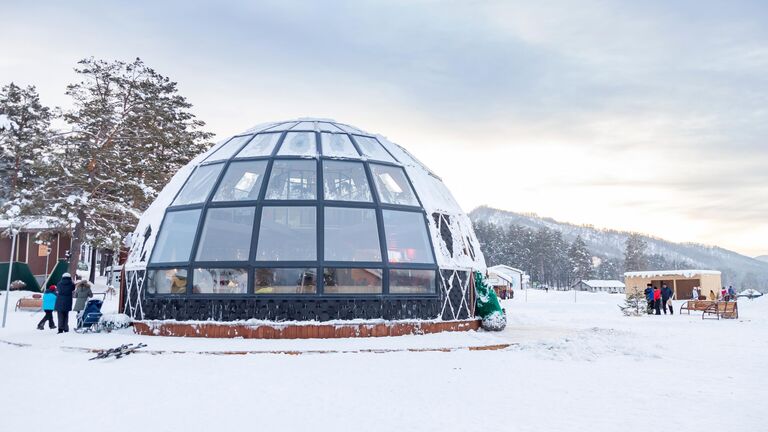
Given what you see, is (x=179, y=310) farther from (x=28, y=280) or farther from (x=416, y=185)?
(x=28, y=280)

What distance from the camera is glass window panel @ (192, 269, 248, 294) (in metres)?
11.1

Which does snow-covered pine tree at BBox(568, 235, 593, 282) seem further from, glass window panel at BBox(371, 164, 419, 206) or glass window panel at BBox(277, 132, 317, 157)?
glass window panel at BBox(277, 132, 317, 157)

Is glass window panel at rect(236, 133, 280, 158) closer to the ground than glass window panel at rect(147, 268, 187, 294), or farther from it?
farther from it

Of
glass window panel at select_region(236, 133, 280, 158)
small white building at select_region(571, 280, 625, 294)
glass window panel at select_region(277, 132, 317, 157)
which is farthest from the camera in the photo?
small white building at select_region(571, 280, 625, 294)

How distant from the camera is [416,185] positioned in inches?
533

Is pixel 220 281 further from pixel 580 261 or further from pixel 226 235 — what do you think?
pixel 580 261

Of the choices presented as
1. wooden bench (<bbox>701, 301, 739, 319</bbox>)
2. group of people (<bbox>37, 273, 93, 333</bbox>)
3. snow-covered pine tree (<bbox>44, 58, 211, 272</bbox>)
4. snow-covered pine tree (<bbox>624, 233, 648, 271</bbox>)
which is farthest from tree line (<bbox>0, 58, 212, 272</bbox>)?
snow-covered pine tree (<bbox>624, 233, 648, 271</bbox>)

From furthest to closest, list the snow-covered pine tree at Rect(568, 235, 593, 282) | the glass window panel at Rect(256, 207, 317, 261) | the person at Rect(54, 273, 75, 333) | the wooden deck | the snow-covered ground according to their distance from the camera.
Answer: the snow-covered pine tree at Rect(568, 235, 593, 282) < the person at Rect(54, 273, 75, 333) < the glass window panel at Rect(256, 207, 317, 261) < the wooden deck < the snow-covered ground

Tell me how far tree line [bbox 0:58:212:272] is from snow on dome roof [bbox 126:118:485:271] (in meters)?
19.2

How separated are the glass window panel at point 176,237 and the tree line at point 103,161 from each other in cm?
2020

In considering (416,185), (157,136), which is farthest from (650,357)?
(157,136)

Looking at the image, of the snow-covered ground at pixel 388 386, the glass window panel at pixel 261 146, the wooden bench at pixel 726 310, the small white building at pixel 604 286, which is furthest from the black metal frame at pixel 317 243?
the small white building at pixel 604 286

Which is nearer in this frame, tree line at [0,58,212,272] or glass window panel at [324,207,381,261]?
glass window panel at [324,207,381,261]

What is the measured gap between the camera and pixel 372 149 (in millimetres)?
14148
